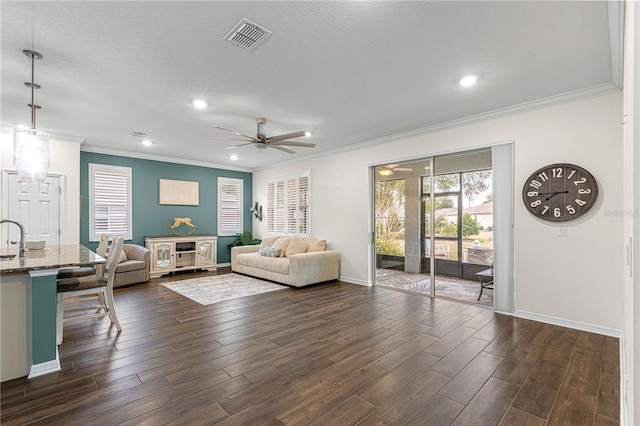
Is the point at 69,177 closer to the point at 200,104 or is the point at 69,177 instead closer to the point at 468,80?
the point at 200,104

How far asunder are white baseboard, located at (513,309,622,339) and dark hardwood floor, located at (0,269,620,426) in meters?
0.12

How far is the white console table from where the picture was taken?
21.5 feet

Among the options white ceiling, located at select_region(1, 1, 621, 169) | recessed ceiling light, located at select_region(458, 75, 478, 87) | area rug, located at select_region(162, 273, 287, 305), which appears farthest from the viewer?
area rug, located at select_region(162, 273, 287, 305)

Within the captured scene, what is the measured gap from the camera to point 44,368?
2.46m

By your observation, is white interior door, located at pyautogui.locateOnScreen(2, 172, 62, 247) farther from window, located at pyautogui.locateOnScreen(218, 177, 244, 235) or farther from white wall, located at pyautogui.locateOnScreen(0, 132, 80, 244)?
window, located at pyautogui.locateOnScreen(218, 177, 244, 235)

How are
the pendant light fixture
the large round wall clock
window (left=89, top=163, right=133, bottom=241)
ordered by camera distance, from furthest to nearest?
window (left=89, top=163, right=133, bottom=241) < the large round wall clock < the pendant light fixture

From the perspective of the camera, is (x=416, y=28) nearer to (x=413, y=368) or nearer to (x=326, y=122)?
(x=326, y=122)

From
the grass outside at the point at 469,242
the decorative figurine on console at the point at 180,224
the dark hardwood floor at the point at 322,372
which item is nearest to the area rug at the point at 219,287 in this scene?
the dark hardwood floor at the point at 322,372

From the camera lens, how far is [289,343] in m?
3.05

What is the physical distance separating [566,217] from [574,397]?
2.21 metres

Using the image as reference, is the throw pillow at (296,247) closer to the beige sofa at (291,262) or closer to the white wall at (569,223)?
the beige sofa at (291,262)

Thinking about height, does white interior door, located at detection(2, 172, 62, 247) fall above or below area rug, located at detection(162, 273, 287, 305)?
above

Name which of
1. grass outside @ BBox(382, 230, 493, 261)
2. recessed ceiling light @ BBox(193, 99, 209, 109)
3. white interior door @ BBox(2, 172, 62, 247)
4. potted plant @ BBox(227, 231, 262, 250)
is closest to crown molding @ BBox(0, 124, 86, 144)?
white interior door @ BBox(2, 172, 62, 247)

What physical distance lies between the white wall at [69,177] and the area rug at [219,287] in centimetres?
200
